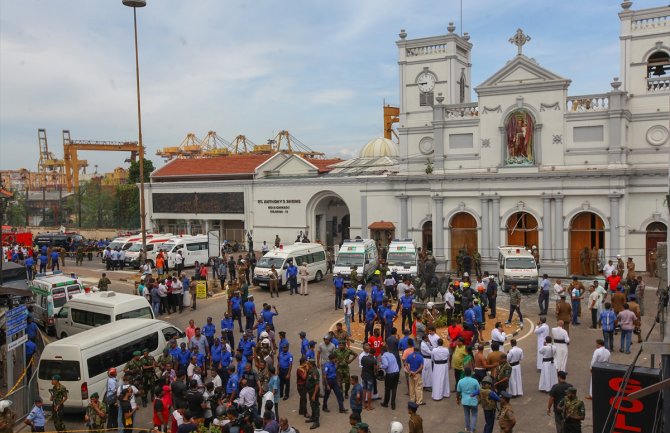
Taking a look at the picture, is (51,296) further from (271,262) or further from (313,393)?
(313,393)

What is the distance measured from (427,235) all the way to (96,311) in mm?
23250

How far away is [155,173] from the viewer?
53188mm

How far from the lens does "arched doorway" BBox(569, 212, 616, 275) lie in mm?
31734

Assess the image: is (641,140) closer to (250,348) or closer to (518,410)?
(518,410)

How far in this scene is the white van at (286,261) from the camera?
28484 millimetres

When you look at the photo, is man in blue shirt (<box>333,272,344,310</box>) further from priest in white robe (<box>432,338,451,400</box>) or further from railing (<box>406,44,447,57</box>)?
railing (<box>406,44,447,57</box>)

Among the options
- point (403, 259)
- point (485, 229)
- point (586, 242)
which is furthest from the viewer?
point (485, 229)

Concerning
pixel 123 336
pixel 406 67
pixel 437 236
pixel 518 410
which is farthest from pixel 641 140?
pixel 123 336

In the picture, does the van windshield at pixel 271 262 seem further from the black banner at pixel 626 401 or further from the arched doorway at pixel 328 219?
the black banner at pixel 626 401

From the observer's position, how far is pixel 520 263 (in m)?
27.5

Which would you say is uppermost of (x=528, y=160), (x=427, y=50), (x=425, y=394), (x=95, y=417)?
(x=427, y=50)

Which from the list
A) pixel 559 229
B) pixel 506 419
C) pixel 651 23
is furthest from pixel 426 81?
pixel 506 419

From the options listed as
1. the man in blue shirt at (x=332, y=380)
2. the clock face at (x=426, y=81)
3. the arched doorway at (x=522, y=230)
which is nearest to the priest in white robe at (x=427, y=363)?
the man in blue shirt at (x=332, y=380)

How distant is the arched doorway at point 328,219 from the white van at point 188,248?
930cm
